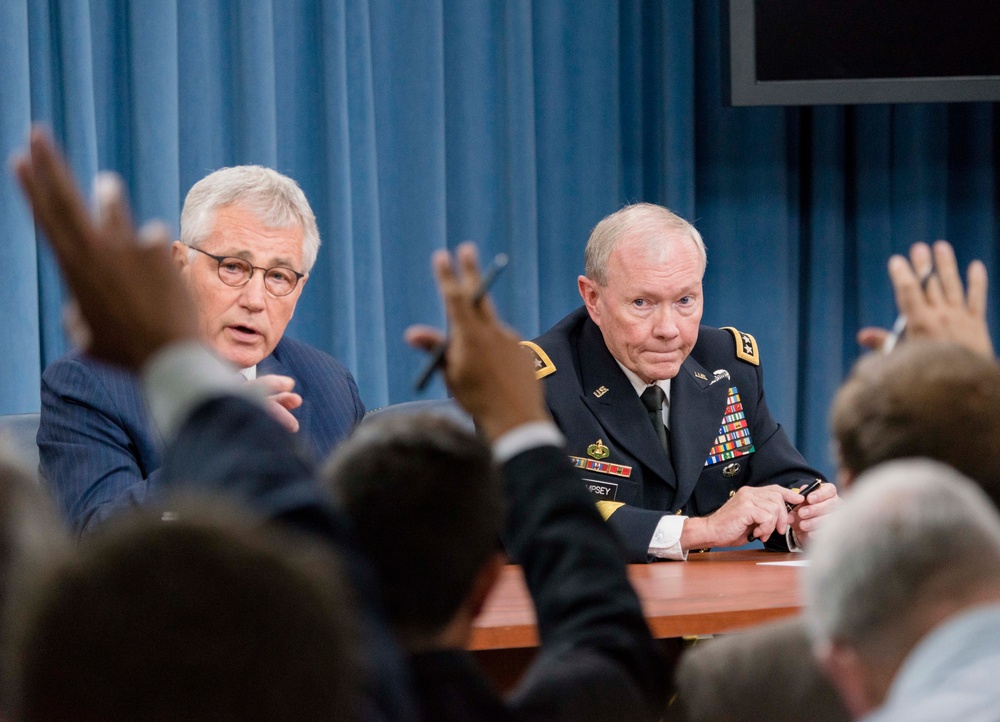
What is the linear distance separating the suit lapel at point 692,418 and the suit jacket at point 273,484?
2.05 metres

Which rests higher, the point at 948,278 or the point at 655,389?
the point at 948,278

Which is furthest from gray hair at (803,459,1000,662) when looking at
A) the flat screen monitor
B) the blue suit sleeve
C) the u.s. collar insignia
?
the flat screen monitor

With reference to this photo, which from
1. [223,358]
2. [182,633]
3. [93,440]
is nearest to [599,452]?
[223,358]

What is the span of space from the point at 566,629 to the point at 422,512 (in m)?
0.17

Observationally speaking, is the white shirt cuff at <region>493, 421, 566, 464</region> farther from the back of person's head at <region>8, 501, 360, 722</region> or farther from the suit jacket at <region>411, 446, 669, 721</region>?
the back of person's head at <region>8, 501, 360, 722</region>

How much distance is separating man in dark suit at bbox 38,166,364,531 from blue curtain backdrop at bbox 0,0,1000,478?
2.58ft

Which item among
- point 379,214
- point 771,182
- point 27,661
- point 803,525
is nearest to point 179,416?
point 27,661

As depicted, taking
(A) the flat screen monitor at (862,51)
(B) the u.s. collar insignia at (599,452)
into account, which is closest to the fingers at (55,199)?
(B) the u.s. collar insignia at (599,452)

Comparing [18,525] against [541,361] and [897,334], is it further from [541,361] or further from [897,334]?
[541,361]

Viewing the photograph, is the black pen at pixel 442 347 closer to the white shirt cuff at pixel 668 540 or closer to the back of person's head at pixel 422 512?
the back of person's head at pixel 422 512

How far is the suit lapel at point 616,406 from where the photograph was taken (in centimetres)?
287

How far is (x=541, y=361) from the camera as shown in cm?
300

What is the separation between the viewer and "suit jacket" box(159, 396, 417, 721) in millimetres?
802

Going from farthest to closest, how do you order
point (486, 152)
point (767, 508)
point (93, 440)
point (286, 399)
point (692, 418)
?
1. point (486, 152)
2. point (692, 418)
3. point (767, 508)
4. point (93, 440)
5. point (286, 399)
